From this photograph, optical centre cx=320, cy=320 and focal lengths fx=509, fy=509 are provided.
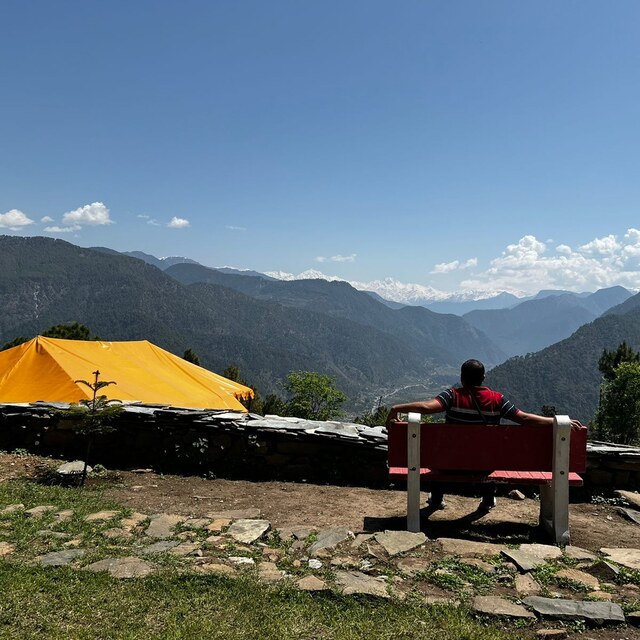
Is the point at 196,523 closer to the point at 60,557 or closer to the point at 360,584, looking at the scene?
the point at 60,557

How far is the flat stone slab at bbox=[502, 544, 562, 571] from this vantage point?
3.38 m

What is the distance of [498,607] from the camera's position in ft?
9.25

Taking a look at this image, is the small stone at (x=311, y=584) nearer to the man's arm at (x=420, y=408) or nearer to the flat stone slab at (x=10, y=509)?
the man's arm at (x=420, y=408)

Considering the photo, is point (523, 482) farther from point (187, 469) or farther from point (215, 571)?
point (187, 469)

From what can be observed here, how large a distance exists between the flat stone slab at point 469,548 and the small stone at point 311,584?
1.07m

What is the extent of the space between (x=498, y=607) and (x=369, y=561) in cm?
91

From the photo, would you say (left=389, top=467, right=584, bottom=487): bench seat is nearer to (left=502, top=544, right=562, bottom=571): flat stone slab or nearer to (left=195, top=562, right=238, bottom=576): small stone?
(left=502, top=544, right=562, bottom=571): flat stone slab

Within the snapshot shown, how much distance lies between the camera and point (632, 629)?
105 inches

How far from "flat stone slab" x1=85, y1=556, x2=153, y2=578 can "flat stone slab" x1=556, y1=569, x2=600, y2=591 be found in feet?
8.59

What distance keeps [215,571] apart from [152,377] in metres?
9.67

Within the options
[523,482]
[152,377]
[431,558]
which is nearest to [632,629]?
[431,558]

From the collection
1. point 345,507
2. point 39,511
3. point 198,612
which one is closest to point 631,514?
point 345,507

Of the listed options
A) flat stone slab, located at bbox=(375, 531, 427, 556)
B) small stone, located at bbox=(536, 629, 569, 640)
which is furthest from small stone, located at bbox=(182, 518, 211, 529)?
small stone, located at bbox=(536, 629, 569, 640)

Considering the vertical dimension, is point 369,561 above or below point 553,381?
above
